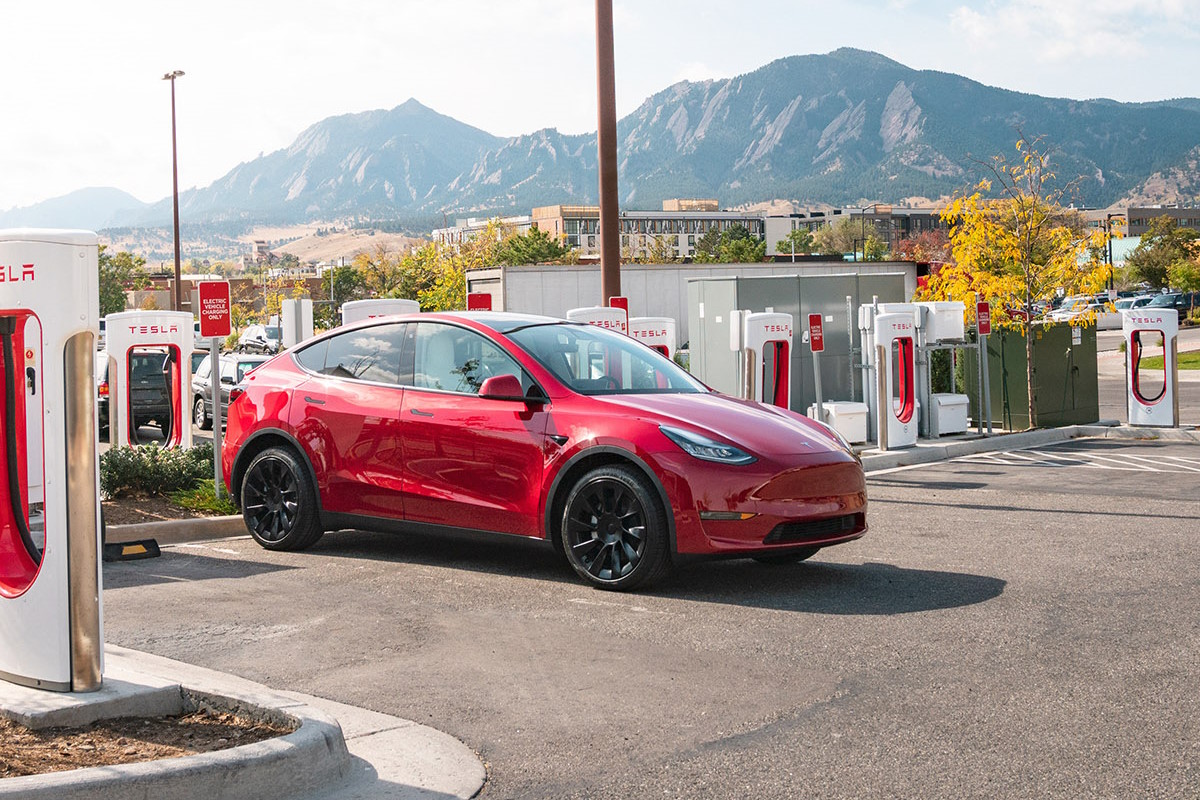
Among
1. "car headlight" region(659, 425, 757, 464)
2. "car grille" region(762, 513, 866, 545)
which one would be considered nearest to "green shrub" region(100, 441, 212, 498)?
"car headlight" region(659, 425, 757, 464)

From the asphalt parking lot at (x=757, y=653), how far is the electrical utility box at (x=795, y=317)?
1122cm

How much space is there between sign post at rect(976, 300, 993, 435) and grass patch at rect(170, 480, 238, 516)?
10583 millimetres

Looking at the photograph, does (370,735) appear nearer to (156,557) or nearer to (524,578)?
(524,578)

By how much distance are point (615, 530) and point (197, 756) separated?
3.79 metres

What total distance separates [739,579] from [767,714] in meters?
2.90

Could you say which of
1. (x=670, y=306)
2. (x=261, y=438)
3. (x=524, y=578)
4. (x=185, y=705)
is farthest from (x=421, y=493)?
(x=670, y=306)

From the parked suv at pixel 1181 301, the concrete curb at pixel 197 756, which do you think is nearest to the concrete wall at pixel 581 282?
the parked suv at pixel 1181 301

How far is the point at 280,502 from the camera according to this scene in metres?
9.40

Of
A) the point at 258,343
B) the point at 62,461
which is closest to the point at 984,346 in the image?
the point at 62,461

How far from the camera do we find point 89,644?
5035mm

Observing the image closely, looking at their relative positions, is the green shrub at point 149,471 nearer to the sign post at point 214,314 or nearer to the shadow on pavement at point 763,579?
the sign post at point 214,314

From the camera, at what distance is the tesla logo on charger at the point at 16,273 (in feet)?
16.6

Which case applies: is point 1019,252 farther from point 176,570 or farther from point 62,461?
point 62,461

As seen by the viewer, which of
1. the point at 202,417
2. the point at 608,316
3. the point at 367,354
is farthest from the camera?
the point at 202,417
